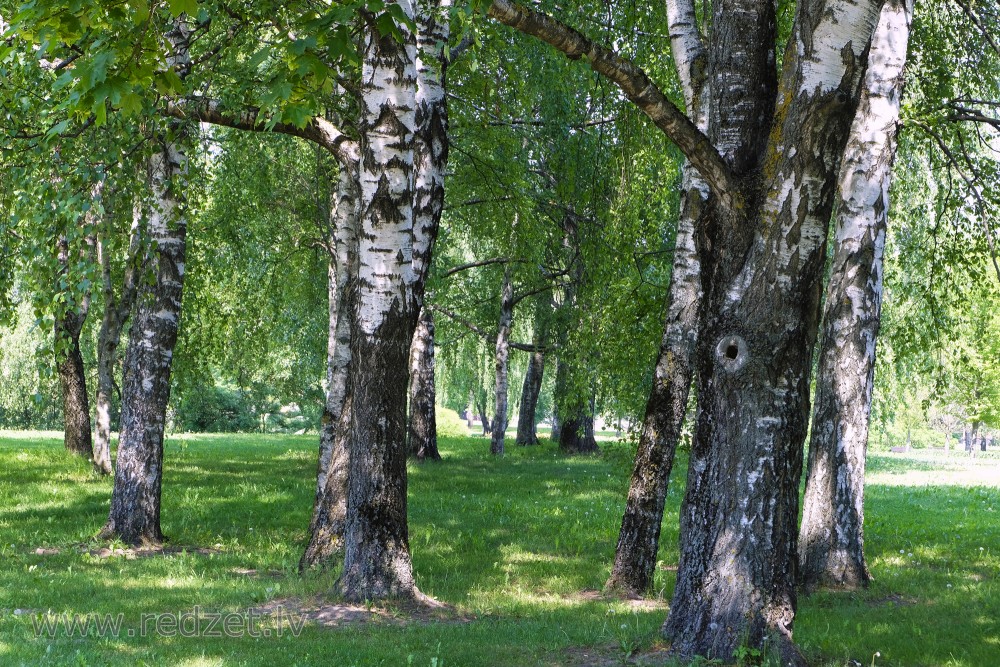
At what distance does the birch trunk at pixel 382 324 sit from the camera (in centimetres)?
713

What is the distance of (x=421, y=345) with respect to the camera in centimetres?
2244

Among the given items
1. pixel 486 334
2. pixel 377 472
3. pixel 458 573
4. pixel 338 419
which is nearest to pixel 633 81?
pixel 377 472

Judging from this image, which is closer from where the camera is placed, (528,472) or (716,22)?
(716,22)

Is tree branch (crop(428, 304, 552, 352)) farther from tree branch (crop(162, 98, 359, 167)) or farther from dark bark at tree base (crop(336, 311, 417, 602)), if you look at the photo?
dark bark at tree base (crop(336, 311, 417, 602))

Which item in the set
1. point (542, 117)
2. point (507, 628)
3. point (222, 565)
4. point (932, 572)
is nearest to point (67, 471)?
point (222, 565)

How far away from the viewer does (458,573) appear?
9422mm

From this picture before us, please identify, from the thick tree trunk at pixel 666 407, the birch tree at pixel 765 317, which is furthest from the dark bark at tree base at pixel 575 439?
the birch tree at pixel 765 317

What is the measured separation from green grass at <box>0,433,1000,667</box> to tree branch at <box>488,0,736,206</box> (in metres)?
3.00

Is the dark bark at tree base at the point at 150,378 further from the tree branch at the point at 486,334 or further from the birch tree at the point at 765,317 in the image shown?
the tree branch at the point at 486,334

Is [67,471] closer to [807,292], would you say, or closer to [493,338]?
[493,338]

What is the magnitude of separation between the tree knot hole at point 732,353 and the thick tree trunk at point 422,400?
17076 mm

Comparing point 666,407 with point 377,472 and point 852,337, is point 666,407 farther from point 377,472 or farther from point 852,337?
point 377,472

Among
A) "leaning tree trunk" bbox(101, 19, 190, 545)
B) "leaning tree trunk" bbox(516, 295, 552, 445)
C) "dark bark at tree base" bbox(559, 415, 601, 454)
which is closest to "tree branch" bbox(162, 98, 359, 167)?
"leaning tree trunk" bbox(101, 19, 190, 545)

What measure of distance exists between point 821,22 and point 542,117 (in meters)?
12.1
